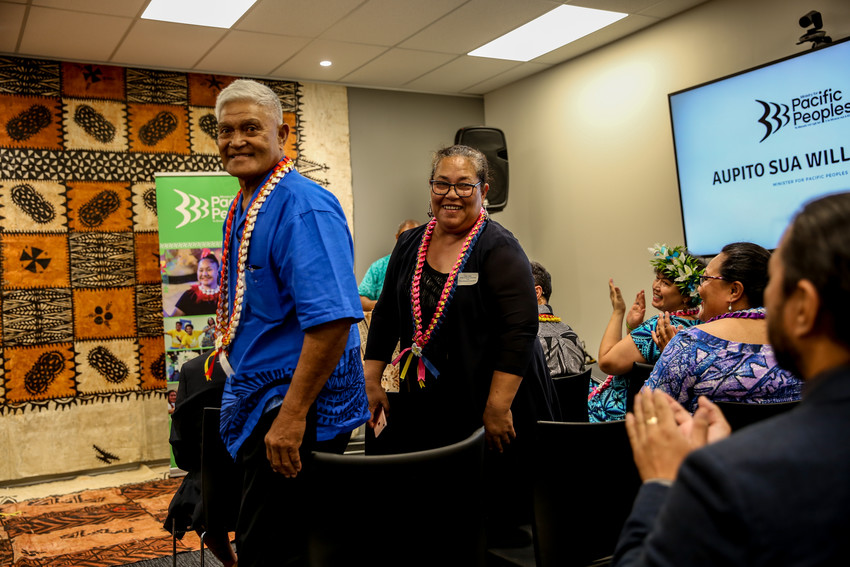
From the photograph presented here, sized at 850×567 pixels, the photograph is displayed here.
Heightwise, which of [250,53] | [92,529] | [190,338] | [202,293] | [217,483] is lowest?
[92,529]

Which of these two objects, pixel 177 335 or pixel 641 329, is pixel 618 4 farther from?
pixel 177 335

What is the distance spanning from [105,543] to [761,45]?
443 cm

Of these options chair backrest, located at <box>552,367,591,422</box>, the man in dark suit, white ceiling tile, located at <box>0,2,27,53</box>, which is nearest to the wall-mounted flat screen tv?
chair backrest, located at <box>552,367,591,422</box>

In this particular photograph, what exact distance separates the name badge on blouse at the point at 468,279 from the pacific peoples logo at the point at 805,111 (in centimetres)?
270

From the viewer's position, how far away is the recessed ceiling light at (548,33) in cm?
466

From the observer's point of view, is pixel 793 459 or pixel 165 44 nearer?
pixel 793 459

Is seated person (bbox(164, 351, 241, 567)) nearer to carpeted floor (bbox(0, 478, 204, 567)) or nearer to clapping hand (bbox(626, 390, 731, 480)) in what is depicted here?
carpeted floor (bbox(0, 478, 204, 567))

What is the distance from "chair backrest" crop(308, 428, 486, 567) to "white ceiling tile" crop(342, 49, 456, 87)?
430 centimetres

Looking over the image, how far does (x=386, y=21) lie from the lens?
455 cm

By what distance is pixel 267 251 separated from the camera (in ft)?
5.44

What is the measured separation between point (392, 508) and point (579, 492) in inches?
18.1

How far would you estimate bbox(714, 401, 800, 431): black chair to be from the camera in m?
1.71

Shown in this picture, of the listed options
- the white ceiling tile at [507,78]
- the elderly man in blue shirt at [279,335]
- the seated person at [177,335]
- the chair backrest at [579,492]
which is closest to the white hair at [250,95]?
the elderly man in blue shirt at [279,335]

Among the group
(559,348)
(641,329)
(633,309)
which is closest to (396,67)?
(633,309)
